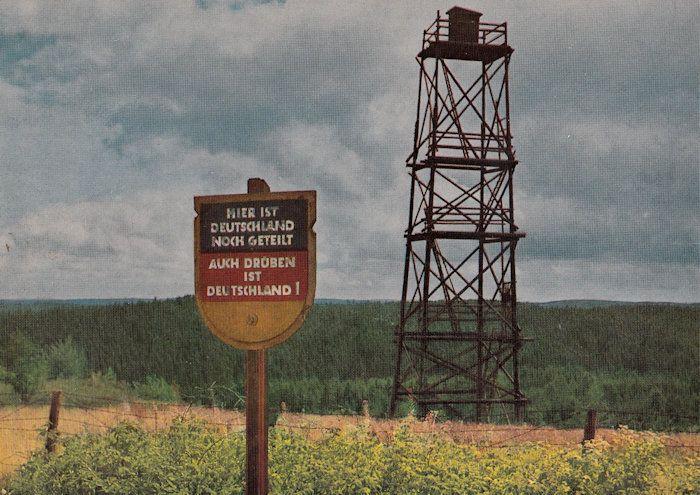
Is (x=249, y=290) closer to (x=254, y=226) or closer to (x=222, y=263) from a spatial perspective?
(x=222, y=263)

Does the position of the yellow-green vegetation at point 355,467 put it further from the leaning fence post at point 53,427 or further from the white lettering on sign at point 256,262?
the white lettering on sign at point 256,262

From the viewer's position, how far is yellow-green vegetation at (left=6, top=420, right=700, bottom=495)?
11180 millimetres

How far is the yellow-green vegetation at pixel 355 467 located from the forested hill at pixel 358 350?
76.9 ft

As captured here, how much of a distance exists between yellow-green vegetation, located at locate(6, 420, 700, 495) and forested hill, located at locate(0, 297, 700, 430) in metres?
23.4

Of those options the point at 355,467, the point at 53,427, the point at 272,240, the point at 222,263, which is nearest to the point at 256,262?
the point at 272,240

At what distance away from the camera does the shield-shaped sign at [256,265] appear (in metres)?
9.59

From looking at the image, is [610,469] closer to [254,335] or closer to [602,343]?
[254,335]

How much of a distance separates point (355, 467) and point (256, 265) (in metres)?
3.17

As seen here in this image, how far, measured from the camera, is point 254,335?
9648 millimetres

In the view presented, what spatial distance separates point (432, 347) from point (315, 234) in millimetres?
38220

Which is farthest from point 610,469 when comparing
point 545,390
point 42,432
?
point 545,390

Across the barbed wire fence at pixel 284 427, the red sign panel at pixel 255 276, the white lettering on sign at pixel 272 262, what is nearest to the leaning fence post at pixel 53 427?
the barbed wire fence at pixel 284 427

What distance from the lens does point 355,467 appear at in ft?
37.7

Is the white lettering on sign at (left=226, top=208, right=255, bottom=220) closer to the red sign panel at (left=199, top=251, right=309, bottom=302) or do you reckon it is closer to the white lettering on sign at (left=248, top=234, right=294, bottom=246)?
the white lettering on sign at (left=248, top=234, right=294, bottom=246)
